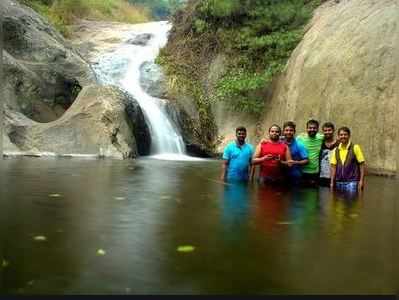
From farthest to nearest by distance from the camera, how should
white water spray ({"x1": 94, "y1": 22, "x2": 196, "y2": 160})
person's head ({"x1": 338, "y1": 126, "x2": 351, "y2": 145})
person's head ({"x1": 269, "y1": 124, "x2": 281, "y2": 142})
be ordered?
white water spray ({"x1": 94, "y1": 22, "x2": 196, "y2": 160}) → person's head ({"x1": 269, "y1": 124, "x2": 281, "y2": 142}) → person's head ({"x1": 338, "y1": 126, "x2": 351, "y2": 145})

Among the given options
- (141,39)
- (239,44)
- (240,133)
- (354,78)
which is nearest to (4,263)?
(240,133)

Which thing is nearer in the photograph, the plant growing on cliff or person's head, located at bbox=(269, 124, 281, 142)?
person's head, located at bbox=(269, 124, 281, 142)

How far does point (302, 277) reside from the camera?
13.0 ft

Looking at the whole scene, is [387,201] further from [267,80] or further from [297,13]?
[297,13]

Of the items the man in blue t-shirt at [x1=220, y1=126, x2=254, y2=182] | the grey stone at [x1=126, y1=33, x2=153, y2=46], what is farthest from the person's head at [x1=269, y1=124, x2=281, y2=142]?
the grey stone at [x1=126, y1=33, x2=153, y2=46]

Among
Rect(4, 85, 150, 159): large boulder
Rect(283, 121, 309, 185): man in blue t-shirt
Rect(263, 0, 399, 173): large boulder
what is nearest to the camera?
Rect(283, 121, 309, 185): man in blue t-shirt

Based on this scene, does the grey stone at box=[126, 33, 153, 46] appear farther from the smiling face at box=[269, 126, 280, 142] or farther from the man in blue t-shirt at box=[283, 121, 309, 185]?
the smiling face at box=[269, 126, 280, 142]

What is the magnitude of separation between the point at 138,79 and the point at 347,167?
14.7m

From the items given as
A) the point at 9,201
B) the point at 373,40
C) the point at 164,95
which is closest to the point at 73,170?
the point at 9,201

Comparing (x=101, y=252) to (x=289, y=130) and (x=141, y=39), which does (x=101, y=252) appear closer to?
(x=289, y=130)

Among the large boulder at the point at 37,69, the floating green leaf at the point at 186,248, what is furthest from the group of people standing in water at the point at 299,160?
the large boulder at the point at 37,69

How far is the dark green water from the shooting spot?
150 inches

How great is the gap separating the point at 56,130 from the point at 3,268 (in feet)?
43.6

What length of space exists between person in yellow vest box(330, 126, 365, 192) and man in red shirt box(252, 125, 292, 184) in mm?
727
